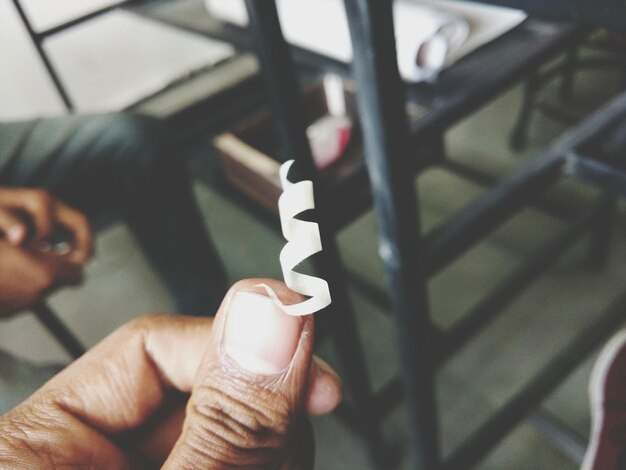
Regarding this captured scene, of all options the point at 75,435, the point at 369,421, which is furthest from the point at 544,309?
the point at 75,435

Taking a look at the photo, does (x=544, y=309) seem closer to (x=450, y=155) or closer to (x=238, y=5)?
(x=450, y=155)

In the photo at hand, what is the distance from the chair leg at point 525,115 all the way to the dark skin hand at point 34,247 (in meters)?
1.53

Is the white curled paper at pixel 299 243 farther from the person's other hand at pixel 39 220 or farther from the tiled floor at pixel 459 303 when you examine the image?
the tiled floor at pixel 459 303

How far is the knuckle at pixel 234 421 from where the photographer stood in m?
0.32

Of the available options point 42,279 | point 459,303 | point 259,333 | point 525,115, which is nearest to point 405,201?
point 259,333

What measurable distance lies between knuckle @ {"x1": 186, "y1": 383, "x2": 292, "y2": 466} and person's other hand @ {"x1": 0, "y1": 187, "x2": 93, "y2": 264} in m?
0.61

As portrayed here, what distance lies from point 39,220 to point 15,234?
6cm

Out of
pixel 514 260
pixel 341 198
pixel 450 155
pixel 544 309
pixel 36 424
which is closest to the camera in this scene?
pixel 36 424

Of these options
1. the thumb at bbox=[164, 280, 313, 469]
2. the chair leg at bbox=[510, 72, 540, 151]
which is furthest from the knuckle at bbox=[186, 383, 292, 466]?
the chair leg at bbox=[510, 72, 540, 151]

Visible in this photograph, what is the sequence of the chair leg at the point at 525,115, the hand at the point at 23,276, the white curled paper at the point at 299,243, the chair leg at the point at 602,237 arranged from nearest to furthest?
the white curled paper at the point at 299,243 → the hand at the point at 23,276 → the chair leg at the point at 602,237 → the chair leg at the point at 525,115

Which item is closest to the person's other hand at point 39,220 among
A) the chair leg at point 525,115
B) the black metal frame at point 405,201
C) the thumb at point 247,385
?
the black metal frame at point 405,201

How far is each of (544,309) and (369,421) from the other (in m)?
0.65

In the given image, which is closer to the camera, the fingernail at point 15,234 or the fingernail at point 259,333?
the fingernail at point 259,333

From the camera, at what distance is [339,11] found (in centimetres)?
89
